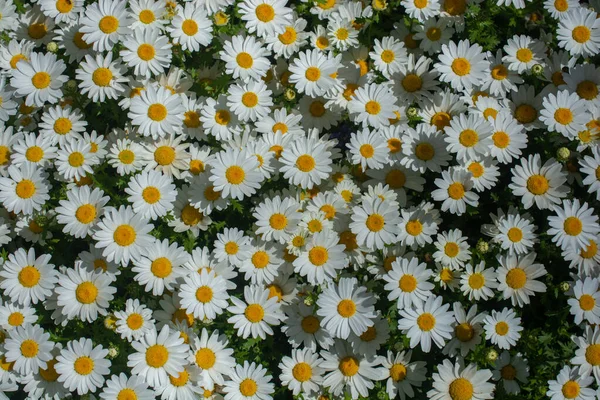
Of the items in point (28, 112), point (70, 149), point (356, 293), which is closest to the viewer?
point (356, 293)

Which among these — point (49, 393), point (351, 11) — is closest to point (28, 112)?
point (49, 393)

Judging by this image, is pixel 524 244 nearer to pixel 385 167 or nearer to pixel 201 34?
pixel 385 167

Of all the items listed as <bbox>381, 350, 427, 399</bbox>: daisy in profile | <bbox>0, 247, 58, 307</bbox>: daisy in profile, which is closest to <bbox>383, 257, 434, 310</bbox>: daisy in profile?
<bbox>381, 350, 427, 399</bbox>: daisy in profile

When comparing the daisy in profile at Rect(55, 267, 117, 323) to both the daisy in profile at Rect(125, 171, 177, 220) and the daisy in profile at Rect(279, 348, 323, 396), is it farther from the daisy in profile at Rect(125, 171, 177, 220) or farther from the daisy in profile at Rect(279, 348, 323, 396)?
the daisy in profile at Rect(279, 348, 323, 396)

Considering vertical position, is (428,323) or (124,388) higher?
(428,323)

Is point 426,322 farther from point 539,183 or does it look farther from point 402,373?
point 539,183

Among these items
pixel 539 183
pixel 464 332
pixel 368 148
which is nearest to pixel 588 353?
pixel 464 332

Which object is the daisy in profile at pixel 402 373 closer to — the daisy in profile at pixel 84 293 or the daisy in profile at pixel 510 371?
the daisy in profile at pixel 510 371
